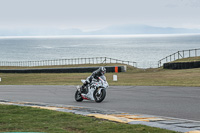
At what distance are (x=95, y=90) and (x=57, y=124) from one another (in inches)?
240

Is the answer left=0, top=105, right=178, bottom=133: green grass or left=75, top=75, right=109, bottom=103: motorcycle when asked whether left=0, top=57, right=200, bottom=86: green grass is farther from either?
left=0, top=105, right=178, bottom=133: green grass

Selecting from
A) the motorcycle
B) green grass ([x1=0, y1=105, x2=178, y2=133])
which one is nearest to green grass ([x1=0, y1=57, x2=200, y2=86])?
the motorcycle

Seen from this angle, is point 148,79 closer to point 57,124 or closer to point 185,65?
point 185,65

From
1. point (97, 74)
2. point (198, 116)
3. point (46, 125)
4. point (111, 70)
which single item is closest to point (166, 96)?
point (97, 74)

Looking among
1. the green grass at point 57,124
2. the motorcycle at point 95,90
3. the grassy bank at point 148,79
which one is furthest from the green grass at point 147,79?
the green grass at point 57,124

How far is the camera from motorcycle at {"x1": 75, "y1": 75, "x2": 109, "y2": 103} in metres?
14.6

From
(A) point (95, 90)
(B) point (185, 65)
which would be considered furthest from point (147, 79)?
(A) point (95, 90)

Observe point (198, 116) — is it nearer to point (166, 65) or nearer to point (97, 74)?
point (97, 74)

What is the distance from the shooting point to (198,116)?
422 inches

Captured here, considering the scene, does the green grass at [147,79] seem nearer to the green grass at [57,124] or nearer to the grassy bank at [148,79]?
the grassy bank at [148,79]

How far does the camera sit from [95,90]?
1516cm

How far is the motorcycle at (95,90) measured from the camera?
48.0 ft

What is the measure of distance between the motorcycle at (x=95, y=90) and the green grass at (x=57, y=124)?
3604 mm

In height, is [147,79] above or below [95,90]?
above
